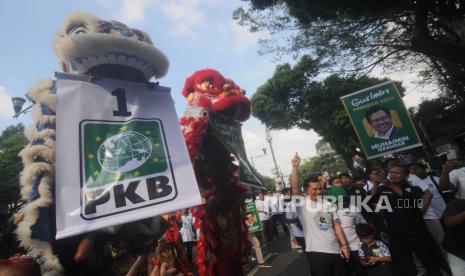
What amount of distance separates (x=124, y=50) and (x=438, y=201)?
5.34 meters

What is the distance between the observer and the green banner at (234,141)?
2.49 m

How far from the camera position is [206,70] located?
8.82 feet

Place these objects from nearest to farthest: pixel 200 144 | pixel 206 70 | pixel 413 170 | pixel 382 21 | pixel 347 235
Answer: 1. pixel 200 144
2. pixel 206 70
3. pixel 347 235
4. pixel 413 170
5. pixel 382 21

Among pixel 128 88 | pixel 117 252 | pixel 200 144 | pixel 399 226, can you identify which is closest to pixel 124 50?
pixel 128 88

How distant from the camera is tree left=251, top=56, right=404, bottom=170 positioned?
821 inches

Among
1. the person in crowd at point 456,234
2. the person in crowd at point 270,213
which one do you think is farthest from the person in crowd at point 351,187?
the person in crowd at point 270,213

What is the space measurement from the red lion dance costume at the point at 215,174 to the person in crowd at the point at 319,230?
161 cm

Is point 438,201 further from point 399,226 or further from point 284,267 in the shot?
point 284,267

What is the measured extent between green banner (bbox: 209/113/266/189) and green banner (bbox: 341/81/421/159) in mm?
3223

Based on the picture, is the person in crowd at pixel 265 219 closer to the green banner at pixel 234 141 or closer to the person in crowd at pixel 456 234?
the person in crowd at pixel 456 234

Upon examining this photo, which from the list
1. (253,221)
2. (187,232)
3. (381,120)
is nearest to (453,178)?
(381,120)

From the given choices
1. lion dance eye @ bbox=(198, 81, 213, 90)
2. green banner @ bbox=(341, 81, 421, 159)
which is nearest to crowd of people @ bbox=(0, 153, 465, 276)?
green banner @ bbox=(341, 81, 421, 159)

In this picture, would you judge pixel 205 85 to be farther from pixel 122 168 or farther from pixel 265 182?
pixel 265 182

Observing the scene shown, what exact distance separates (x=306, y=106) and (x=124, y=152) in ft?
75.7
